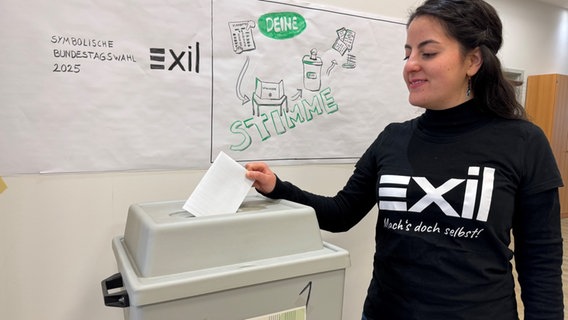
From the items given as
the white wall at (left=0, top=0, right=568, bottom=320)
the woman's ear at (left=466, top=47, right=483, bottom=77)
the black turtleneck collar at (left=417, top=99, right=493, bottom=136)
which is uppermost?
the woman's ear at (left=466, top=47, right=483, bottom=77)

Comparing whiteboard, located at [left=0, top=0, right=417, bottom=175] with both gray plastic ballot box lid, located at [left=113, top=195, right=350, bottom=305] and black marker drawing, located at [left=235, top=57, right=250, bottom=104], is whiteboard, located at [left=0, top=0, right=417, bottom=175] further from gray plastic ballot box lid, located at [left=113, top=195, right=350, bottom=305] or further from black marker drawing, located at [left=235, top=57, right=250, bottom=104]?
gray plastic ballot box lid, located at [left=113, top=195, right=350, bottom=305]

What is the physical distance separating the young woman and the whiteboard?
13.6 inches

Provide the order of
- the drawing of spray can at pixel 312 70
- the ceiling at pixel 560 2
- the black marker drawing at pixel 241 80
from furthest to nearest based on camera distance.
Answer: the ceiling at pixel 560 2 → the drawing of spray can at pixel 312 70 → the black marker drawing at pixel 241 80

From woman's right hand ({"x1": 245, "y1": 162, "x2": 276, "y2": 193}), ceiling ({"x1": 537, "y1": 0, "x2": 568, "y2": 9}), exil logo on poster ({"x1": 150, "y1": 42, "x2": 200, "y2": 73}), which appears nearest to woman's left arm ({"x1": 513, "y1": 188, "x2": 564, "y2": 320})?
woman's right hand ({"x1": 245, "y1": 162, "x2": 276, "y2": 193})

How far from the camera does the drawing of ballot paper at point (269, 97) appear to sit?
4.02 feet

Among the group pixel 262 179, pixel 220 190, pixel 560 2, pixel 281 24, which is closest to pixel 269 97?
pixel 281 24

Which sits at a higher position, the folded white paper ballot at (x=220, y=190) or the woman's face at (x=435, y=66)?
the woman's face at (x=435, y=66)

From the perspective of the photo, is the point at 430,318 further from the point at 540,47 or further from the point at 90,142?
the point at 540,47

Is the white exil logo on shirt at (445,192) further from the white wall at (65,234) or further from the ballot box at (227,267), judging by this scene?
the white wall at (65,234)

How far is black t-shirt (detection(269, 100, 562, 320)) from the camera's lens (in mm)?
826

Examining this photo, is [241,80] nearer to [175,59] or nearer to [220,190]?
[175,59]

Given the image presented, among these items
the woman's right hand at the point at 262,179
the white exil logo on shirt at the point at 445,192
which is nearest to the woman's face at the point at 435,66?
the white exil logo on shirt at the point at 445,192

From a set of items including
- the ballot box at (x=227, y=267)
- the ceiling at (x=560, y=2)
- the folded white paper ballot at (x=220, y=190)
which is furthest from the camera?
the ceiling at (x=560, y=2)

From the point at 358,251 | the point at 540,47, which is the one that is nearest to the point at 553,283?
the point at 358,251
